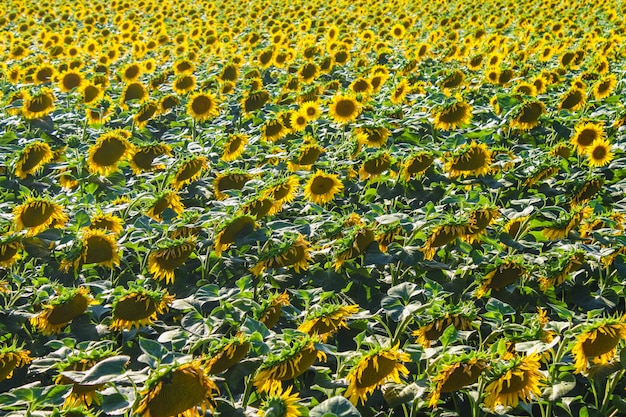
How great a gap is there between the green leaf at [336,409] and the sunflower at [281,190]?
4.30 feet

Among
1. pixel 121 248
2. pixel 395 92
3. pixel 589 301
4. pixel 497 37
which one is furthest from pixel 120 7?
pixel 589 301

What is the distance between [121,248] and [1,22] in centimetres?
893

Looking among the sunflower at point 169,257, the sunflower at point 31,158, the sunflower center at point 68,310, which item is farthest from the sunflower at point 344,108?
the sunflower center at point 68,310

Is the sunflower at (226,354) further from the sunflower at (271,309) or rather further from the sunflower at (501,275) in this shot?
the sunflower at (501,275)

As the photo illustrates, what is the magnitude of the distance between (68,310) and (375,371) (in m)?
1.10

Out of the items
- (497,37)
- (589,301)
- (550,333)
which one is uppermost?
(550,333)

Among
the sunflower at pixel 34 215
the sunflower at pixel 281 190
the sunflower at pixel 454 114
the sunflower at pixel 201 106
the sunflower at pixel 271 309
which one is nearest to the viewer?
the sunflower at pixel 271 309

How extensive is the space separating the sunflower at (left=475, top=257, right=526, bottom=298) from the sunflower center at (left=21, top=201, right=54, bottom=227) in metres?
1.70

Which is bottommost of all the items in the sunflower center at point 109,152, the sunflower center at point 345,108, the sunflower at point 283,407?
the sunflower center at point 345,108

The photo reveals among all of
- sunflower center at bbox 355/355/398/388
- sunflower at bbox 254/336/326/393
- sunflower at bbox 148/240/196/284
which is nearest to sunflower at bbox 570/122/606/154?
sunflower at bbox 148/240/196/284

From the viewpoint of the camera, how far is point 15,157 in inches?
149

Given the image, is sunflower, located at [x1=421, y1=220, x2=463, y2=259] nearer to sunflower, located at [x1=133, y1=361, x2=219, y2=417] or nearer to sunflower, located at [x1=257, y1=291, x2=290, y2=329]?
sunflower, located at [x1=257, y1=291, x2=290, y2=329]

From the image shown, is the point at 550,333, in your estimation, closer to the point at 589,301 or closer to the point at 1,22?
the point at 589,301

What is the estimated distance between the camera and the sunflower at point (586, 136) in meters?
3.88
